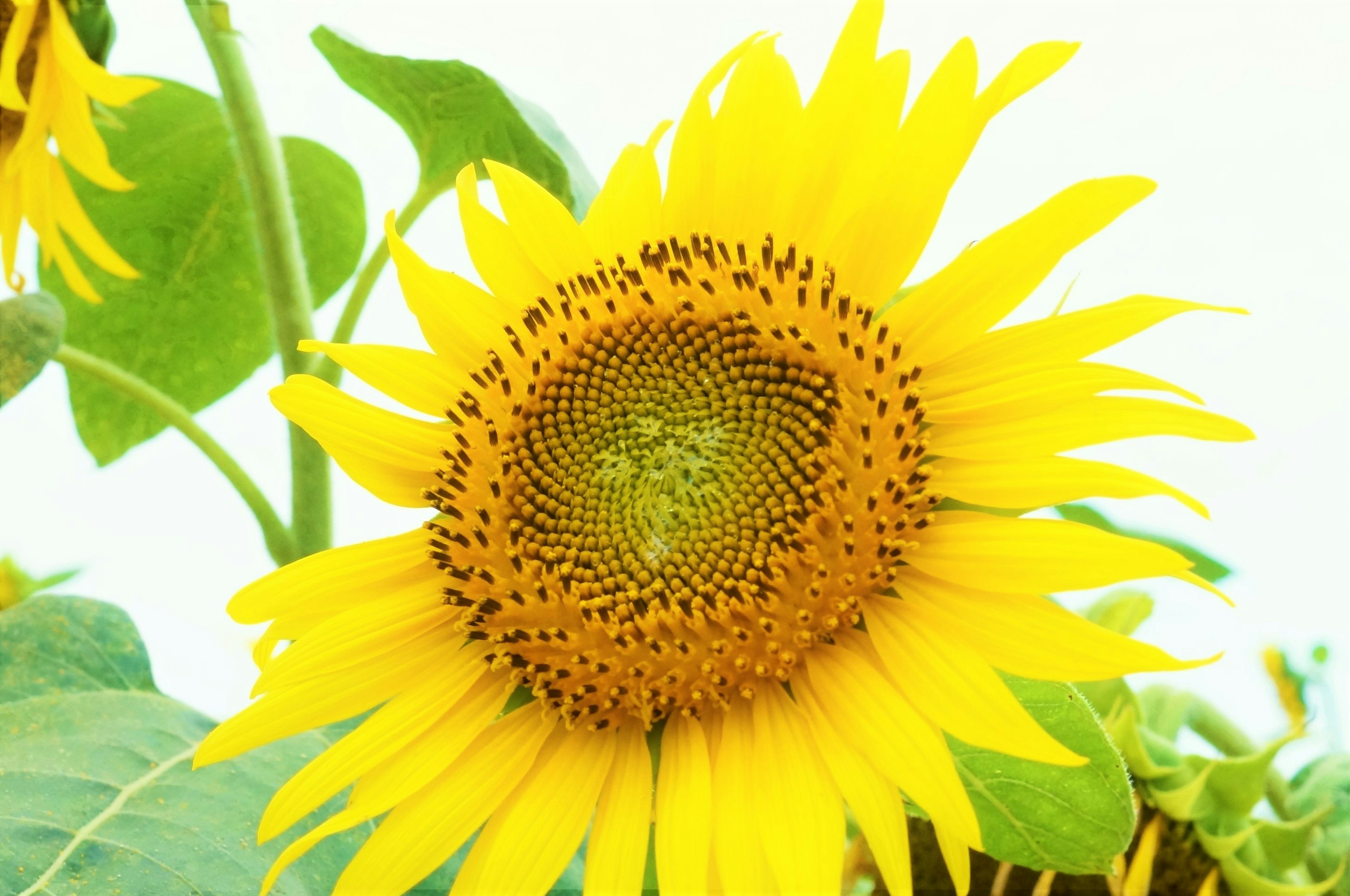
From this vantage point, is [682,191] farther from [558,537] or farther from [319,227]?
[319,227]

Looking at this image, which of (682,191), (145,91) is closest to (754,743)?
(682,191)

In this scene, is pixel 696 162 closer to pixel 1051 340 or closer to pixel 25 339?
pixel 1051 340

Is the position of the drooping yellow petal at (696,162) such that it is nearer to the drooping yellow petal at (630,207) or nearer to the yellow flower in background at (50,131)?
the drooping yellow petal at (630,207)

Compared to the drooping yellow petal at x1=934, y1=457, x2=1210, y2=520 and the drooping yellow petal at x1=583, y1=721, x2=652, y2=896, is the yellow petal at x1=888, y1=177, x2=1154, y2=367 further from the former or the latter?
the drooping yellow petal at x1=583, y1=721, x2=652, y2=896

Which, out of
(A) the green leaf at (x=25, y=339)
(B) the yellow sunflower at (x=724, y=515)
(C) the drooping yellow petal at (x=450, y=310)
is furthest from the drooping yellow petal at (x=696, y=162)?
(A) the green leaf at (x=25, y=339)

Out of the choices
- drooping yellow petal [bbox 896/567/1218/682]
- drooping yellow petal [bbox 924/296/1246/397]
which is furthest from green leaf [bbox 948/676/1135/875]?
drooping yellow petal [bbox 924/296/1246/397]

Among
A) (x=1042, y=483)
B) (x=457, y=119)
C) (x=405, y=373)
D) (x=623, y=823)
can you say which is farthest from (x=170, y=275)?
(x=1042, y=483)
